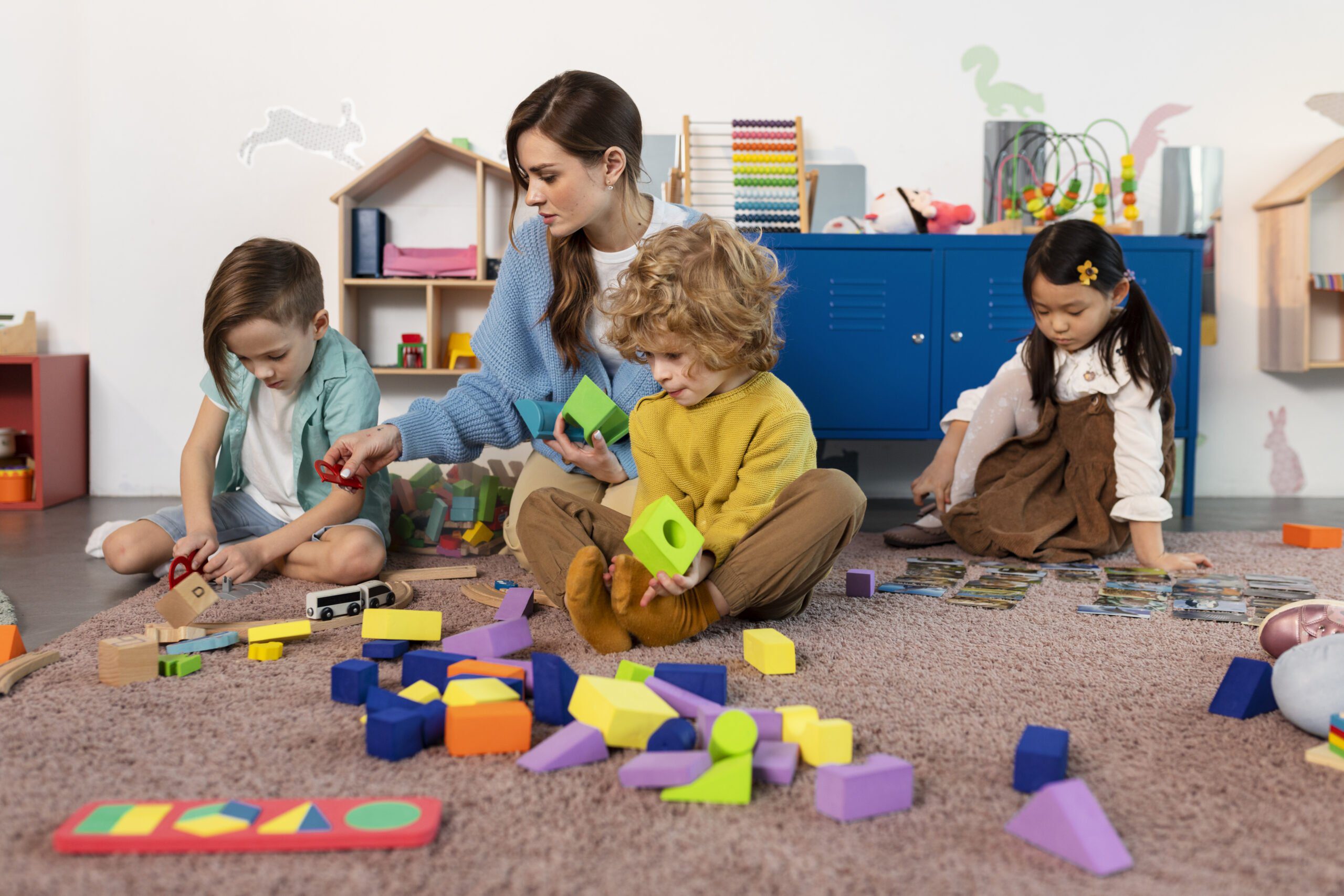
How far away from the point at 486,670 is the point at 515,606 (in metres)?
0.34

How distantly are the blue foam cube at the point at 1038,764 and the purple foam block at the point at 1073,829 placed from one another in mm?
54

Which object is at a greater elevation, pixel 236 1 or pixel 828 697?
pixel 236 1

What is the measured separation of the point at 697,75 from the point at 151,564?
6.13ft

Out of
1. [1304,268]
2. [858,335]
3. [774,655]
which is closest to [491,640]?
[774,655]

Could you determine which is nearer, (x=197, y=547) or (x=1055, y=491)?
(x=197, y=547)

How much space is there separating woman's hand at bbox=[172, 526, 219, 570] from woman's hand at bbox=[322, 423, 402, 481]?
243 mm

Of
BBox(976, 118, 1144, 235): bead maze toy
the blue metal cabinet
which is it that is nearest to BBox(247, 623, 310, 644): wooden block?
the blue metal cabinet

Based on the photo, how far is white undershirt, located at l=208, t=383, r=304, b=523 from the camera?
171 centimetres

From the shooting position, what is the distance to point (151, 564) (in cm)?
163

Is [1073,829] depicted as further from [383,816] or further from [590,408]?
[590,408]

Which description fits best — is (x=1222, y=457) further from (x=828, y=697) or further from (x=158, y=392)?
(x=158, y=392)

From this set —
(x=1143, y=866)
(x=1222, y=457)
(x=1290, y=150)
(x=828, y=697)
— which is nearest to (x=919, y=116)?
(x=1290, y=150)

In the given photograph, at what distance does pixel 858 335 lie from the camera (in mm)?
2453

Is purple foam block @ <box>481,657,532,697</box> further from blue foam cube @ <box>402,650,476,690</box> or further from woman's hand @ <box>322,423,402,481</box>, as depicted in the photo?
woman's hand @ <box>322,423,402,481</box>
